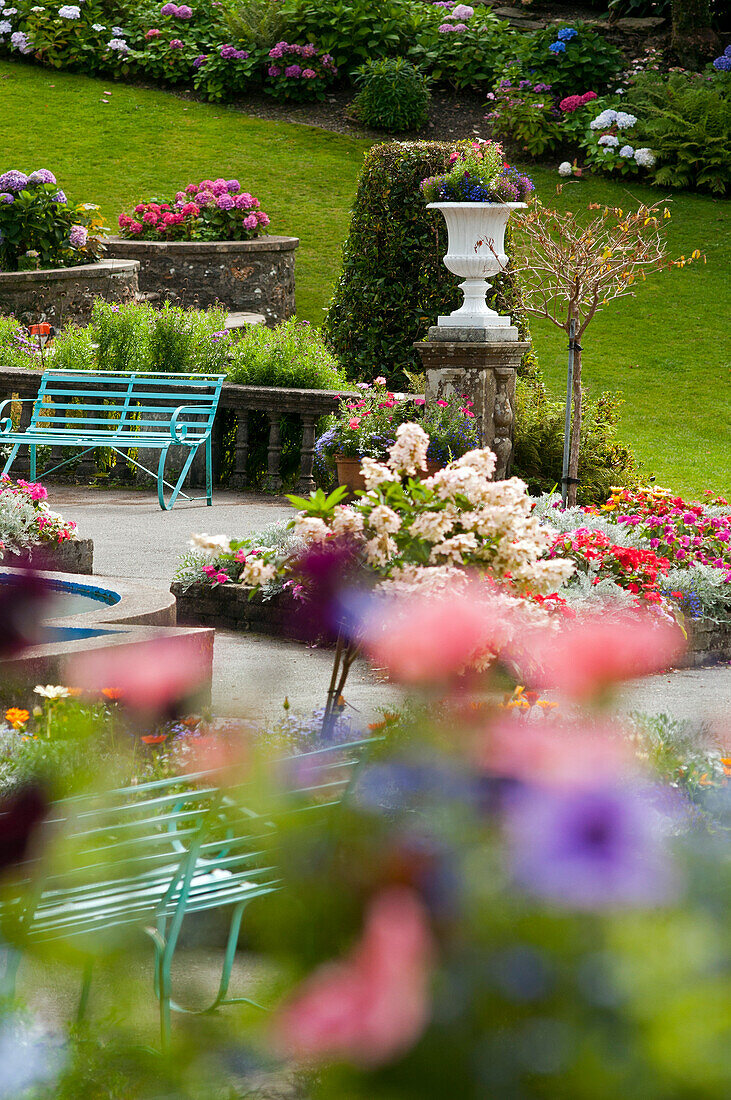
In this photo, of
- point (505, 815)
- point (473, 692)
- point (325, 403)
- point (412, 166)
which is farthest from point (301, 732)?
point (412, 166)

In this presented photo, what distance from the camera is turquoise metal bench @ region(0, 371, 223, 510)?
9039 millimetres

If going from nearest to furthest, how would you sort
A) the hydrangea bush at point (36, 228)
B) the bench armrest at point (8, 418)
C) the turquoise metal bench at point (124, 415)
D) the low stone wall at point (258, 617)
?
1. the low stone wall at point (258, 617)
2. the bench armrest at point (8, 418)
3. the turquoise metal bench at point (124, 415)
4. the hydrangea bush at point (36, 228)

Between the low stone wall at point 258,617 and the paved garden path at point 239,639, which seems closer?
the paved garden path at point 239,639

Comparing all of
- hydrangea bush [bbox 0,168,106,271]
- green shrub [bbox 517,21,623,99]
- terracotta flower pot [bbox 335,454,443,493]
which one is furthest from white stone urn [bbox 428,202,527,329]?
green shrub [bbox 517,21,623,99]

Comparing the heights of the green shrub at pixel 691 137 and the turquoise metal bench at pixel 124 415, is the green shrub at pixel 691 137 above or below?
above

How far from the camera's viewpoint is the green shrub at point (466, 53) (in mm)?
23234

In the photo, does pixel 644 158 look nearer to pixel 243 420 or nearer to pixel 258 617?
pixel 243 420

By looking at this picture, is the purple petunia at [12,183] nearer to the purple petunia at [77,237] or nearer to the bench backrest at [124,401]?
the purple petunia at [77,237]

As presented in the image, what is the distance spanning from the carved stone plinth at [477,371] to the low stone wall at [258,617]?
3016 mm

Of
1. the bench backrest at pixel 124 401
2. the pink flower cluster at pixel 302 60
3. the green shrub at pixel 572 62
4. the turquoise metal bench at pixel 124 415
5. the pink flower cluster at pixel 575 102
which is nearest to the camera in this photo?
the turquoise metal bench at pixel 124 415

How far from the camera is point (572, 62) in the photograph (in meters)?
22.5

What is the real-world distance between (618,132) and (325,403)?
46.3ft

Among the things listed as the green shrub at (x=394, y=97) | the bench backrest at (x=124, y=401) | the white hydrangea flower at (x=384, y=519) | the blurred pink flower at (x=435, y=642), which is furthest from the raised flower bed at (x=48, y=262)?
the blurred pink flower at (x=435, y=642)

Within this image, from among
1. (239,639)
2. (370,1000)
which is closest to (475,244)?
(239,639)
